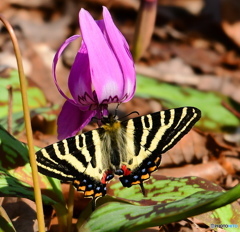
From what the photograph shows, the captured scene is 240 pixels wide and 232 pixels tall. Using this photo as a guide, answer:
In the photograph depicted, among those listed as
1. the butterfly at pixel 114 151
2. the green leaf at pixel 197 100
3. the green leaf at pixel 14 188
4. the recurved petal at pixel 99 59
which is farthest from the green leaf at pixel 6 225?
the green leaf at pixel 197 100

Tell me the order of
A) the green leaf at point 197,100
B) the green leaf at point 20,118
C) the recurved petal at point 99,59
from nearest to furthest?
1. the recurved petal at point 99,59
2. the green leaf at point 20,118
3. the green leaf at point 197,100

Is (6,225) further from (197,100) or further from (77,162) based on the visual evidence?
(197,100)

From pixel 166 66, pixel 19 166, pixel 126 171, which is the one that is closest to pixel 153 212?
pixel 126 171

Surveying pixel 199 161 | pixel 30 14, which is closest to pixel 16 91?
pixel 199 161

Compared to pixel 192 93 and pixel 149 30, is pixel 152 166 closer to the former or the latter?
pixel 149 30

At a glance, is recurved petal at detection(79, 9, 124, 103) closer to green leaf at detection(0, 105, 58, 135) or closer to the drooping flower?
the drooping flower

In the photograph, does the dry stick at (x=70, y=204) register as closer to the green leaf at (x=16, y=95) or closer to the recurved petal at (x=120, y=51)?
the recurved petal at (x=120, y=51)
